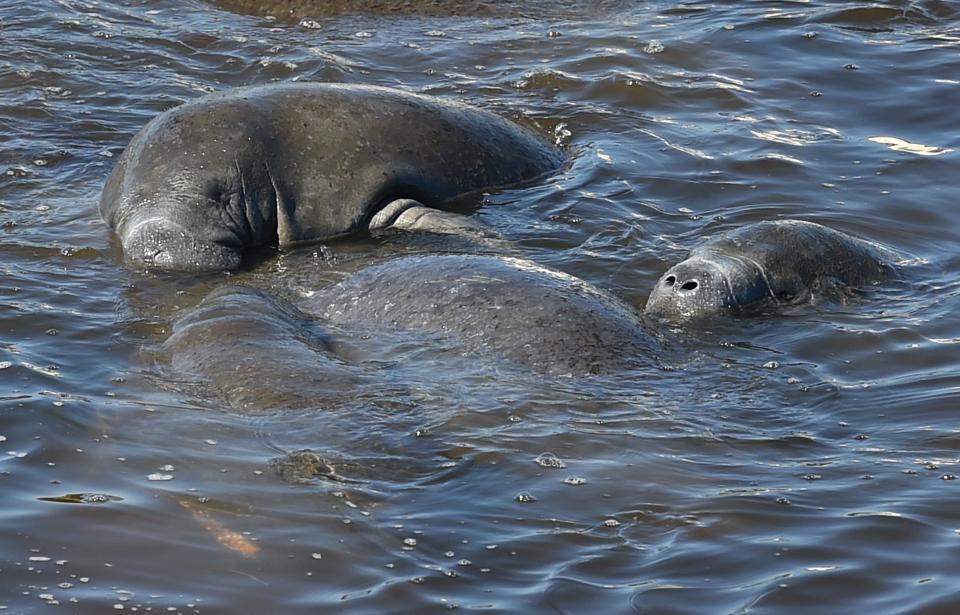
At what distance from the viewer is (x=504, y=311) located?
286 inches

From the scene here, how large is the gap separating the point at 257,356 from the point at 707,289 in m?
2.45

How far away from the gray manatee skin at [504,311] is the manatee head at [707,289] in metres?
0.32

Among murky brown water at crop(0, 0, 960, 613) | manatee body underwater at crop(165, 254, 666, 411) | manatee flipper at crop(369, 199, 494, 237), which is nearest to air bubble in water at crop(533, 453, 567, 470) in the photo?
murky brown water at crop(0, 0, 960, 613)

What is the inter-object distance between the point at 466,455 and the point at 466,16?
840 centimetres

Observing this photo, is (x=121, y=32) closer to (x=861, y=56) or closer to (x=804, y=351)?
(x=861, y=56)

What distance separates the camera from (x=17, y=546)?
5.52 m

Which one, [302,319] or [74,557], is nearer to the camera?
[74,557]

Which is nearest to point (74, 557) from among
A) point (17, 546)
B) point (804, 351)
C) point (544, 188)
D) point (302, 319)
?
point (17, 546)

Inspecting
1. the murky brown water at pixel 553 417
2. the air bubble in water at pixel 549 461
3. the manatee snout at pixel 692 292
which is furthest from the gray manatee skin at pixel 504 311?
the air bubble in water at pixel 549 461

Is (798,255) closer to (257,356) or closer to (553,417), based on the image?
(553,417)

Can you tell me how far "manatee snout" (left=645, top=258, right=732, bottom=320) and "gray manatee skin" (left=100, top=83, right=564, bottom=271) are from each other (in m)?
2.22

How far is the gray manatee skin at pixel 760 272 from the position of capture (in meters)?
7.92

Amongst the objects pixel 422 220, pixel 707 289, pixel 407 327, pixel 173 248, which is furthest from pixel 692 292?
pixel 173 248

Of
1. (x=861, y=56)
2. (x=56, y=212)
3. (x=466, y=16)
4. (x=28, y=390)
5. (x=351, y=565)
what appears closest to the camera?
(x=351, y=565)
